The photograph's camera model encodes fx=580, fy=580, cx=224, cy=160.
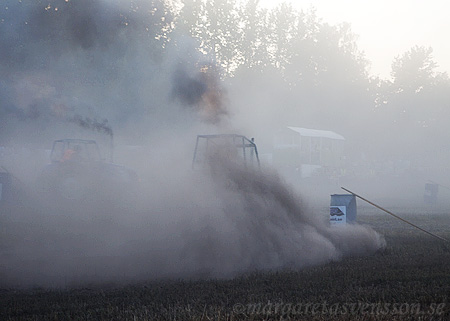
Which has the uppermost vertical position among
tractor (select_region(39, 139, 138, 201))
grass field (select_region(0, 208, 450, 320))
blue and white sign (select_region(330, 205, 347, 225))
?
tractor (select_region(39, 139, 138, 201))

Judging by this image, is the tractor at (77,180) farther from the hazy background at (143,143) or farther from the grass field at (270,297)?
the grass field at (270,297)

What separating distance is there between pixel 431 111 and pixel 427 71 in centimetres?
696

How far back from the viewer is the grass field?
6652mm

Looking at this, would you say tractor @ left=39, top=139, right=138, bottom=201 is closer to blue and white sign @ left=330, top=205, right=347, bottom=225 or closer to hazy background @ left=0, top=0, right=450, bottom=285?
hazy background @ left=0, top=0, right=450, bottom=285

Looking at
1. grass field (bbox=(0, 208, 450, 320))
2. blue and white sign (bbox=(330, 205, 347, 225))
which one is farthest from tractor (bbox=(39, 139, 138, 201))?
grass field (bbox=(0, 208, 450, 320))

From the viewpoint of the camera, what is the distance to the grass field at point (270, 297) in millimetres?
6652

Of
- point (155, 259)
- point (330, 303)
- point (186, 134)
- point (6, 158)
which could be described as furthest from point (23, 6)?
point (6, 158)

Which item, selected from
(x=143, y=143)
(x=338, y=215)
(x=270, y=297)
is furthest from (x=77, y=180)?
(x=143, y=143)

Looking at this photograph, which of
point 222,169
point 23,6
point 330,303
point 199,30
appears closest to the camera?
point 330,303

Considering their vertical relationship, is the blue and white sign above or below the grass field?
above

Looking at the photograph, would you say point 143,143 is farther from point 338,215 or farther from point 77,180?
point 338,215

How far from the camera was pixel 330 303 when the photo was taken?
7.17 metres

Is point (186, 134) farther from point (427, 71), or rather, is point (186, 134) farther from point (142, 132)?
point (427, 71)

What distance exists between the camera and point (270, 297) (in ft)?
24.9
